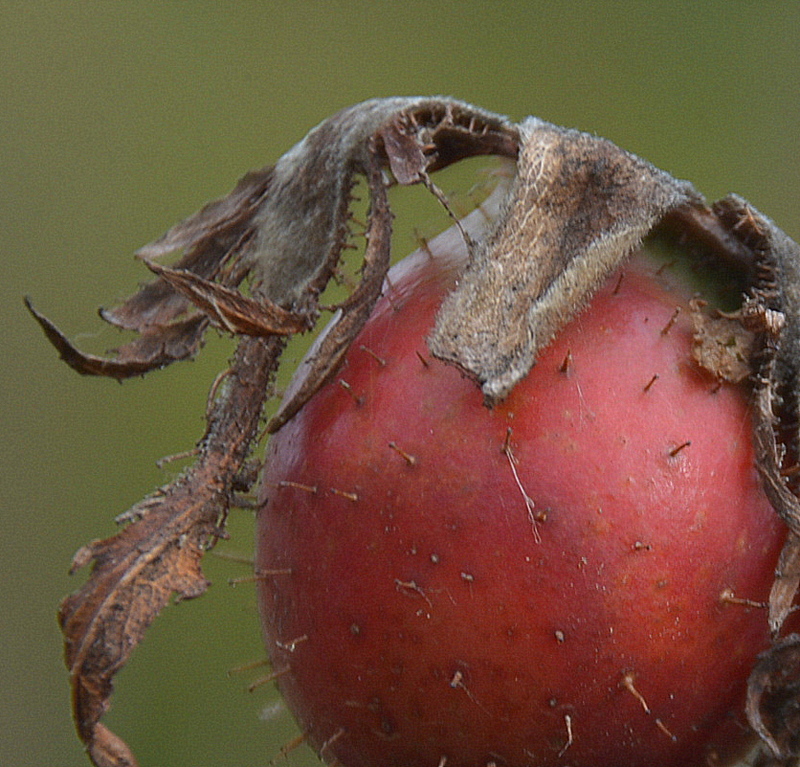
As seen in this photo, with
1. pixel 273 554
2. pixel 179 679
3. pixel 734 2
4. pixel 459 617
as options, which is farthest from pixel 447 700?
pixel 734 2

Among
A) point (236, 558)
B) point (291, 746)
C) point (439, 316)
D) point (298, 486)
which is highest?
point (439, 316)

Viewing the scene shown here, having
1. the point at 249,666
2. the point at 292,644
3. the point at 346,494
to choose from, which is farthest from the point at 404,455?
the point at 249,666

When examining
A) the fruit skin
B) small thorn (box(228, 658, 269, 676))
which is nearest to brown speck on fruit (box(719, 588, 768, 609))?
the fruit skin

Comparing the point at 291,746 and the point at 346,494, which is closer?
the point at 346,494

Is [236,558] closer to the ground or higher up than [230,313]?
closer to the ground

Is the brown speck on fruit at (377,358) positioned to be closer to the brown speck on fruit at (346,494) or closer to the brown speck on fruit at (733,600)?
the brown speck on fruit at (346,494)

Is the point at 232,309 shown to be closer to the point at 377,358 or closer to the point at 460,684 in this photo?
the point at 377,358
